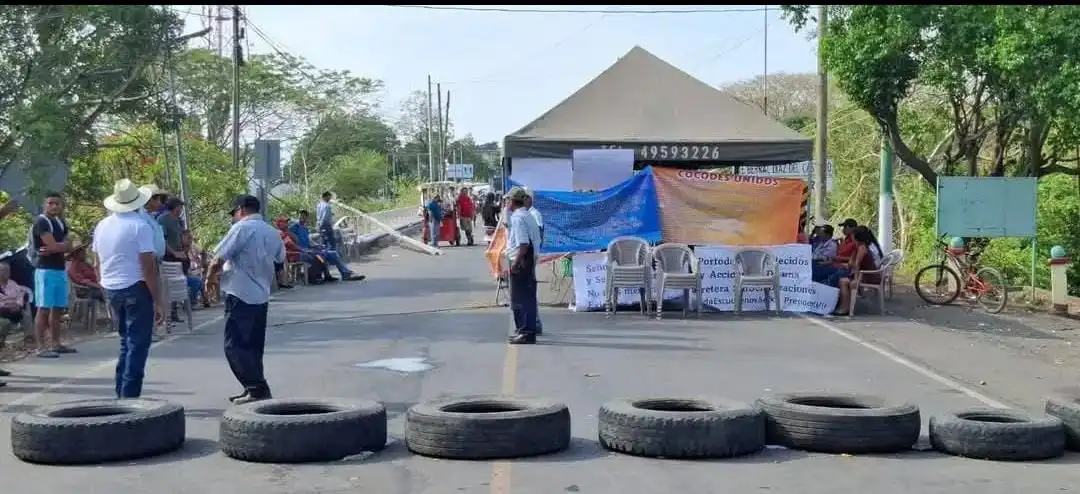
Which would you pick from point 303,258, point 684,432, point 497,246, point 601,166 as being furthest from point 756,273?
point 684,432

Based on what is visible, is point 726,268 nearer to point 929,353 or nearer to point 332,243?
point 929,353

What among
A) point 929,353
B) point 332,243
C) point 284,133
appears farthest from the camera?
point 284,133

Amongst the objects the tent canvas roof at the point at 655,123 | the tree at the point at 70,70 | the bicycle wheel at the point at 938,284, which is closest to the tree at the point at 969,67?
the tent canvas roof at the point at 655,123

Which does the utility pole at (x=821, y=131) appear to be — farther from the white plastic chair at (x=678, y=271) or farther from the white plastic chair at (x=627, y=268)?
the white plastic chair at (x=627, y=268)

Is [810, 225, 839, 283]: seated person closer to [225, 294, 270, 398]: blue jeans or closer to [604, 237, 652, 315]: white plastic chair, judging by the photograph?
[604, 237, 652, 315]: white plastic chair

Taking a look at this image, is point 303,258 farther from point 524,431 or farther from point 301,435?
point 524,431

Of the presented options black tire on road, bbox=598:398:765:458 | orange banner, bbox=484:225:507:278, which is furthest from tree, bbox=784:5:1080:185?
black tire on road, bbox=598:398:765:458

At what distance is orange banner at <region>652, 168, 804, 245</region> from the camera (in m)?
17.6

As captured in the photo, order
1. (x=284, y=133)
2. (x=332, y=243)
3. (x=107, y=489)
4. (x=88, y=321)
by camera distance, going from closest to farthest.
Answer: (x=107, y=489)
(x=88, y=321)
(x=332, y=243)
(x=284, y=133)

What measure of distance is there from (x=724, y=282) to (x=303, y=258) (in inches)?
346

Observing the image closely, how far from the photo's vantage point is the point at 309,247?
22.8m

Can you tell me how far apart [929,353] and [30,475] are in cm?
972

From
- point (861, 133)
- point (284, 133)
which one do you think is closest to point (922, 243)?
point (861, 133)

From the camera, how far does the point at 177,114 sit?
1872cm
